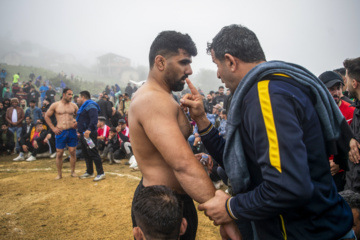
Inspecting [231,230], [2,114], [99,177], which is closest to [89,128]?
[99,177]

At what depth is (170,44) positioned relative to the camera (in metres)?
2.03

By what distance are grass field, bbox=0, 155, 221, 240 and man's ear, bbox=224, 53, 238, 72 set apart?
120 inches

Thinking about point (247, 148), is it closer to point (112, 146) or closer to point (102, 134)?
point (112, 146)

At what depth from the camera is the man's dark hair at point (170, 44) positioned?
2029 millimetres

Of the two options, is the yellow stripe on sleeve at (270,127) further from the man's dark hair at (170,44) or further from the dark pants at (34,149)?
the dark pants at (34,149)

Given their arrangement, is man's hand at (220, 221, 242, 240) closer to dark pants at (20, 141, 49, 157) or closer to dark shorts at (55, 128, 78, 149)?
dark shorts at (55, 128, 78, 149)

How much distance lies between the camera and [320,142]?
1.25 meters

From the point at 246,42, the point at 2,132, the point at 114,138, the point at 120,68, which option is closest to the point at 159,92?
the point at 246,42

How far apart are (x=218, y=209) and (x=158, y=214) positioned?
427 mm

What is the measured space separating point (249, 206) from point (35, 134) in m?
11.3

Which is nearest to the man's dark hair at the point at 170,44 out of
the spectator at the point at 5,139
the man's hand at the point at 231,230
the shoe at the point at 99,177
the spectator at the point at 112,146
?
the man's hand at the point at 231,230

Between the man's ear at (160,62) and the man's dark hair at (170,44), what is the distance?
1.6 inches

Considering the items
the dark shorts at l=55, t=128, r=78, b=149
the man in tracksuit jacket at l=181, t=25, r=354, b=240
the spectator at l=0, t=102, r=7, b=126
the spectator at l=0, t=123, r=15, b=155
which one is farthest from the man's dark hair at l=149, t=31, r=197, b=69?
the spectator at l=0, t=102, r=7, b=126

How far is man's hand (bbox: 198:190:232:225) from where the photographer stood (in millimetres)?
1348
